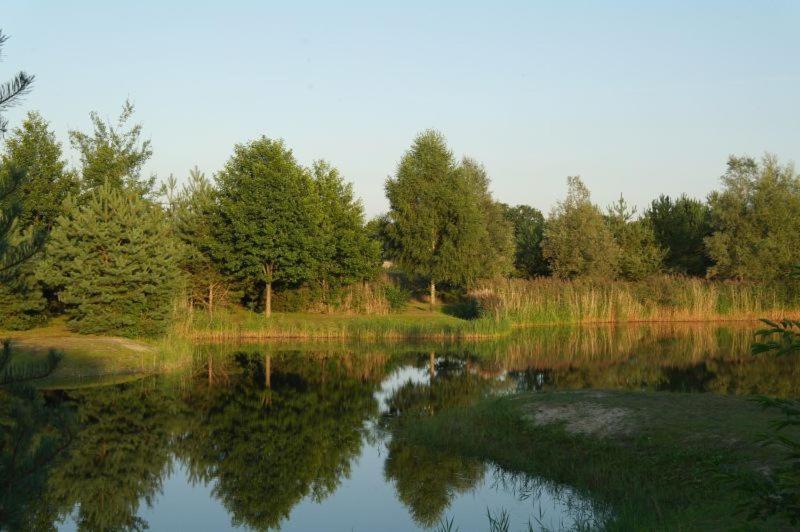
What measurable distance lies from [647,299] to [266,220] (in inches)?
925

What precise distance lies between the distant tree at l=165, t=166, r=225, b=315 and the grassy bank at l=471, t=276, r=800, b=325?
47.7 ft

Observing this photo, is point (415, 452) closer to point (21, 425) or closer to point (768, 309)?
point (21, 425)

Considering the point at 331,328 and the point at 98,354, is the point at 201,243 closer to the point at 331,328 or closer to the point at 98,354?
the point at 331,328

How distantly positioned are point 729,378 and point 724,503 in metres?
15.2

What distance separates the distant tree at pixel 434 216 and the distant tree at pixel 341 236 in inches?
105

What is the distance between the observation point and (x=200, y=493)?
43.6 ft

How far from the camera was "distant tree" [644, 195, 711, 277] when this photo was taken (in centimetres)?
5631

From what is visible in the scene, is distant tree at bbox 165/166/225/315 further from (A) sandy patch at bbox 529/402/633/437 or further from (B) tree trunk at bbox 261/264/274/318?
(A) sandy patch at bbox 529/402/633/437

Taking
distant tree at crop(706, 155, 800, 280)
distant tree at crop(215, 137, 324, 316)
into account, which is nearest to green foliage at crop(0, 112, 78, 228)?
distant tree at crop(215, 137, 324, 316)

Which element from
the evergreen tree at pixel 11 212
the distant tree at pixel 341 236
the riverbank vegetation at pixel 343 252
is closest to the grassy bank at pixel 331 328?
the riverbank vegetation at pixel 343 252

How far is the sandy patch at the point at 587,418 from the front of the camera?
43.6 ft

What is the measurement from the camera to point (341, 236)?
43.3 meters

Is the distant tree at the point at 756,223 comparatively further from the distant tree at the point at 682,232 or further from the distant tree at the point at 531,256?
the distant tree at the point at 531,256

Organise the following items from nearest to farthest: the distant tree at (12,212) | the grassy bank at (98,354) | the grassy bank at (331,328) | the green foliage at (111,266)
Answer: the distant tree at (12,212), the grassy bank at (98,354), the green foliage at (111,266), the grassy bank at (331,328)
